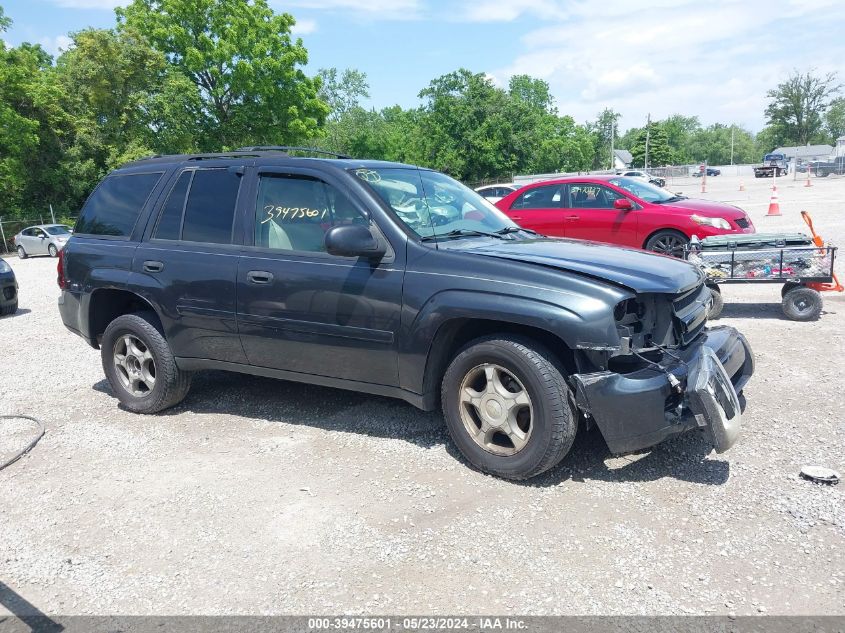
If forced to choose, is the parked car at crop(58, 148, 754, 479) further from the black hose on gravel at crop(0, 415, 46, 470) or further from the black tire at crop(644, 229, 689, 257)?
the black tire at crop(644, 229, 689, 257)

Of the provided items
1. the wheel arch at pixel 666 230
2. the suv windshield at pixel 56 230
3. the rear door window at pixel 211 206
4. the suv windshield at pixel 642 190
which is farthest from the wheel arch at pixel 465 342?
the suv windshield at pixel 56 230

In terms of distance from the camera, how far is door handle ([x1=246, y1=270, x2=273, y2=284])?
4.56m

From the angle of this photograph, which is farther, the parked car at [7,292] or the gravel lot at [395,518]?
the parked car at [7,292]

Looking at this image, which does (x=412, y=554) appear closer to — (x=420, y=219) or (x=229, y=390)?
(x=420, y=219)

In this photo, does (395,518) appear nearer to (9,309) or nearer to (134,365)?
(134,365)

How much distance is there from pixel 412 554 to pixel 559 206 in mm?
8651

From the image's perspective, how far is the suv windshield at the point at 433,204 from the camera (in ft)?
14.6

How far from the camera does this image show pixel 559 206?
11.0 m

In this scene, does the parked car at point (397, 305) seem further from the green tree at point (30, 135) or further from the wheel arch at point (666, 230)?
the green tree at point (30, 135)

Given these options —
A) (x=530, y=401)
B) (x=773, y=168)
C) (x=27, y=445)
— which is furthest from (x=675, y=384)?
(x=773, y=168)

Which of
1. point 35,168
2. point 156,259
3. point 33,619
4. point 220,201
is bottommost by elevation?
point 33,619

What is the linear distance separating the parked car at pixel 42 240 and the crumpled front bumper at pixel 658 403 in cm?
2628

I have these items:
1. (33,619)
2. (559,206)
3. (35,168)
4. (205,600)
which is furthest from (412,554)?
(35,168)

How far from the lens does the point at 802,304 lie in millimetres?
7559
